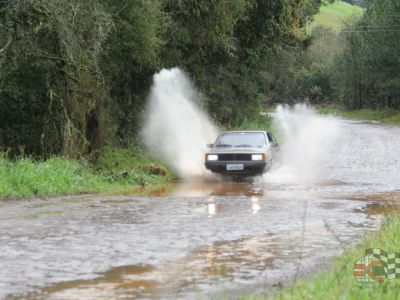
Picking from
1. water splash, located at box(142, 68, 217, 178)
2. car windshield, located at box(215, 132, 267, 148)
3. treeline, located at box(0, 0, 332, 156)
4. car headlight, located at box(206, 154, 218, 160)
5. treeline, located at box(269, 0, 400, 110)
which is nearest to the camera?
treeline, located at box(0, 0, 332, 156)

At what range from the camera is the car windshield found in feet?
77.7

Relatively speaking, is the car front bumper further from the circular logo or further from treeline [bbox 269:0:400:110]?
treeline [bbox 269:0:400:110]

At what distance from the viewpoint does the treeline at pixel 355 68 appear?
74.2m

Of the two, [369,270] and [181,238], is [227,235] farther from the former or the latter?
[369,270]

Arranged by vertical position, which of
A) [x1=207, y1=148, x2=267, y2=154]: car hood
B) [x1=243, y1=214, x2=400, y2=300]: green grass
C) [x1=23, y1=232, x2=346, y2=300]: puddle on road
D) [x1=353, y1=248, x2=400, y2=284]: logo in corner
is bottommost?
[x1=23, y1=232, x2=346, y2=300]: puddle on road

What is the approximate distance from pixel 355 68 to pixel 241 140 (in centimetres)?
7308

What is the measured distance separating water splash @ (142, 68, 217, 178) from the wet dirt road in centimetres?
491

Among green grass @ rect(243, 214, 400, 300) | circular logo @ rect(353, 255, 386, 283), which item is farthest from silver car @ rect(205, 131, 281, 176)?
circular logo @ rect(353, 255, 386, 283)

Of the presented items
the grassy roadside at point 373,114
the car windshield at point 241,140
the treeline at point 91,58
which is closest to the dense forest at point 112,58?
the treeline at point 91,58

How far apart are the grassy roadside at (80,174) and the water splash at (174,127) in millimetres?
1231

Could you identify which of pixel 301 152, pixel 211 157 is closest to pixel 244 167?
pixel 211 157

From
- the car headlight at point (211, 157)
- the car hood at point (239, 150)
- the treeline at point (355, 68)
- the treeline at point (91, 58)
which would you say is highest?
the treeline at point (355, 68)

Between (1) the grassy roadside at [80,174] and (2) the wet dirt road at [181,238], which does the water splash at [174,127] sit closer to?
(1) the grassy roadside at [80,174]

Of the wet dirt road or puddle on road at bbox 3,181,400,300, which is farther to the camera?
the wet dirt road
